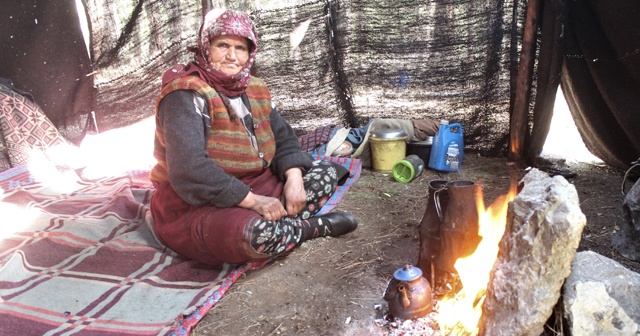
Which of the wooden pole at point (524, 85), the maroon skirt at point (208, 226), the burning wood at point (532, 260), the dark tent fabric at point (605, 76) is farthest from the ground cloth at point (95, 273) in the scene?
the dark tent fabric at point (605, 76)

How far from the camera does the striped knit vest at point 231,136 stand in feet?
7.52

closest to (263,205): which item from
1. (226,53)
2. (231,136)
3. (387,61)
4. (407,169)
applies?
(231,136)

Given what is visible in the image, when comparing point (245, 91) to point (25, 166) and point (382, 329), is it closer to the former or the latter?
point (382, 329)

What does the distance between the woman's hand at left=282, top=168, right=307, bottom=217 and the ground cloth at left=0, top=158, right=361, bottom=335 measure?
0.37m

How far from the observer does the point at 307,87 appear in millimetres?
4688

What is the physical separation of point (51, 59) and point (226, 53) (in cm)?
367

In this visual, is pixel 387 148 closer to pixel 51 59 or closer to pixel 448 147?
pixel 448 147

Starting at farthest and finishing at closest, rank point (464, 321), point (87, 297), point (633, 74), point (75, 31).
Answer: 1. point (75, 31)
2. point (633, 74)
3. point (87, 297)
4. point (464, 321)

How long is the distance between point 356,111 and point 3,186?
3.23 metres

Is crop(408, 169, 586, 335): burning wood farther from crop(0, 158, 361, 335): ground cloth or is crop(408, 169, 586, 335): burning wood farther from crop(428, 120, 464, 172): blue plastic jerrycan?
crop(428, 120, 464, 172): blue plastic jerrycan

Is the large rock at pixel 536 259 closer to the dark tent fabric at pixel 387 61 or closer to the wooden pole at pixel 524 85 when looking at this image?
the dark tent fabric at pixel 387 61

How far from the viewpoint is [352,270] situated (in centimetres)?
240

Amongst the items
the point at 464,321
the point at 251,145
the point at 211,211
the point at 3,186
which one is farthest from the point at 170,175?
the point at 3,186

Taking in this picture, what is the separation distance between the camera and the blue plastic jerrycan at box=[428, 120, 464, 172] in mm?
4062
